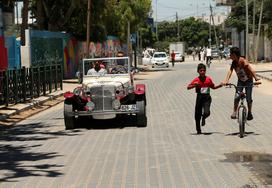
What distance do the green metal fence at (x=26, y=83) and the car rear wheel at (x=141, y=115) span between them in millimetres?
6654

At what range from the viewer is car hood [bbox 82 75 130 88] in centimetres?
1442

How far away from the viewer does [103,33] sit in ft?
146

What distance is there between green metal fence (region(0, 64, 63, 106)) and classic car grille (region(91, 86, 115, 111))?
598 centimetres

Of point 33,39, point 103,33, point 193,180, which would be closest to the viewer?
point 193,180

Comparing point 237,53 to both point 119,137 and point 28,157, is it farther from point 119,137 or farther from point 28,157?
point 28,157

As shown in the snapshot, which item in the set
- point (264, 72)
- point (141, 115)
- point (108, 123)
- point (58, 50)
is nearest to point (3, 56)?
point (58, 50)

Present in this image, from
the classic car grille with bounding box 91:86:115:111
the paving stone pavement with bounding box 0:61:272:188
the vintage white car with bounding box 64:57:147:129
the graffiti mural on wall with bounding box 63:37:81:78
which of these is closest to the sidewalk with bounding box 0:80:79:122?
the paving stone pavement with bounding box 0:61:272:188

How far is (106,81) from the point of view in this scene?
14.6m

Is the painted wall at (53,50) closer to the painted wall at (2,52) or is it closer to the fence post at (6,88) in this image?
the painted wall at (2,52)

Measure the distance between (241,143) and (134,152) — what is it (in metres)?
2.06

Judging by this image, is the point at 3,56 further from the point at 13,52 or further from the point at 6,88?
the point at 6,88

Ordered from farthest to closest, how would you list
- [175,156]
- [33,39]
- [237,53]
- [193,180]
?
1. [33,39]
2. [237,53]
3. [175,156]
4. [193,180]

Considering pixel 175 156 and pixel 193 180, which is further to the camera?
pixel 175 156

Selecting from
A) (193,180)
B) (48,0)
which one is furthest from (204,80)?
(48,0)
